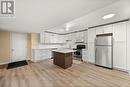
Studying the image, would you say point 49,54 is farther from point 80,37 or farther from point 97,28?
point 97,28

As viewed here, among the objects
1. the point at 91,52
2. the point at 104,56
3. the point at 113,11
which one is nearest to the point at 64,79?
the point at 104,56

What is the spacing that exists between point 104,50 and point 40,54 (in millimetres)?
4284

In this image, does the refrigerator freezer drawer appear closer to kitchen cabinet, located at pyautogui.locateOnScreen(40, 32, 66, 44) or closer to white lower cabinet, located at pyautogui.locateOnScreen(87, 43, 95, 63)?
white lower cabinet, located at pyautogui.locateOnScreen(87, 43, 95, 63)

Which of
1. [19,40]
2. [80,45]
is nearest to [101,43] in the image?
[80,45]

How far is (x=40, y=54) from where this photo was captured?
629 centimetres

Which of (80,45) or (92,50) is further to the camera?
(80,45)

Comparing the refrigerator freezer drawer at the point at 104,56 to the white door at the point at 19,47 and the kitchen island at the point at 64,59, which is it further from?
the white door at the point at 19,47

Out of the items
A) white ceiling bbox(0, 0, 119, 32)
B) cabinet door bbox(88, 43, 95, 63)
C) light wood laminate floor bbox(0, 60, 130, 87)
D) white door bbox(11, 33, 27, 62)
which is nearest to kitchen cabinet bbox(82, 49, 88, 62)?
cabinet door bbox(88, 43, 95, 63)

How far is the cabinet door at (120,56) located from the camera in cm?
382

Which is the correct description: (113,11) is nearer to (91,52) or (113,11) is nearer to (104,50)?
(104,50)

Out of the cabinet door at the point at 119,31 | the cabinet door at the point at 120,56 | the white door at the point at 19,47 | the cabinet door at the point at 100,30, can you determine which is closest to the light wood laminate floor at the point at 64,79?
the cabinet door at the point at 120,56

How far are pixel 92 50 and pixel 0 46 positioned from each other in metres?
5.68

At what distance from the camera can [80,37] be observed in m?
6.64

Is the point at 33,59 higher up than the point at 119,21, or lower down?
lower down
